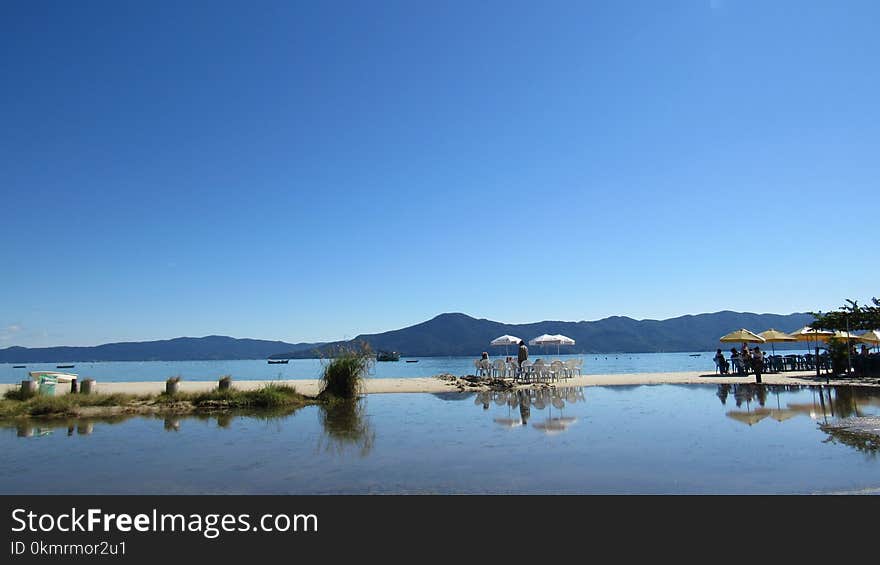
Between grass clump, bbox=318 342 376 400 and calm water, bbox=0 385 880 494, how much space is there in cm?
183

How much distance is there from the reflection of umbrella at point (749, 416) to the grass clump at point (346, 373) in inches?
374

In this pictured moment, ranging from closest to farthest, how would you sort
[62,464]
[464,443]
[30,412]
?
[62,464], [464,443], [30,412]

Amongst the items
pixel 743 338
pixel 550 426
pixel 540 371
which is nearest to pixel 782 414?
pixel 550 426

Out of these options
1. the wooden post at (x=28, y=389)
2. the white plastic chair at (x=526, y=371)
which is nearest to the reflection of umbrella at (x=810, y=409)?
the white plastic chair at (x=526, y=371)

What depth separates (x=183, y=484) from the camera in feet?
21.8

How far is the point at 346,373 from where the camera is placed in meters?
16.2

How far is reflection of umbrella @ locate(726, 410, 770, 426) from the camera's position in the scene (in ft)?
36.9

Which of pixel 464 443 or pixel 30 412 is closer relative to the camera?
pixel 464 443

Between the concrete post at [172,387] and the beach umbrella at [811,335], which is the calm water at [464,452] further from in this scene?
the beach umbrella at [811,335]

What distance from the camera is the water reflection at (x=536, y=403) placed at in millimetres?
11469
